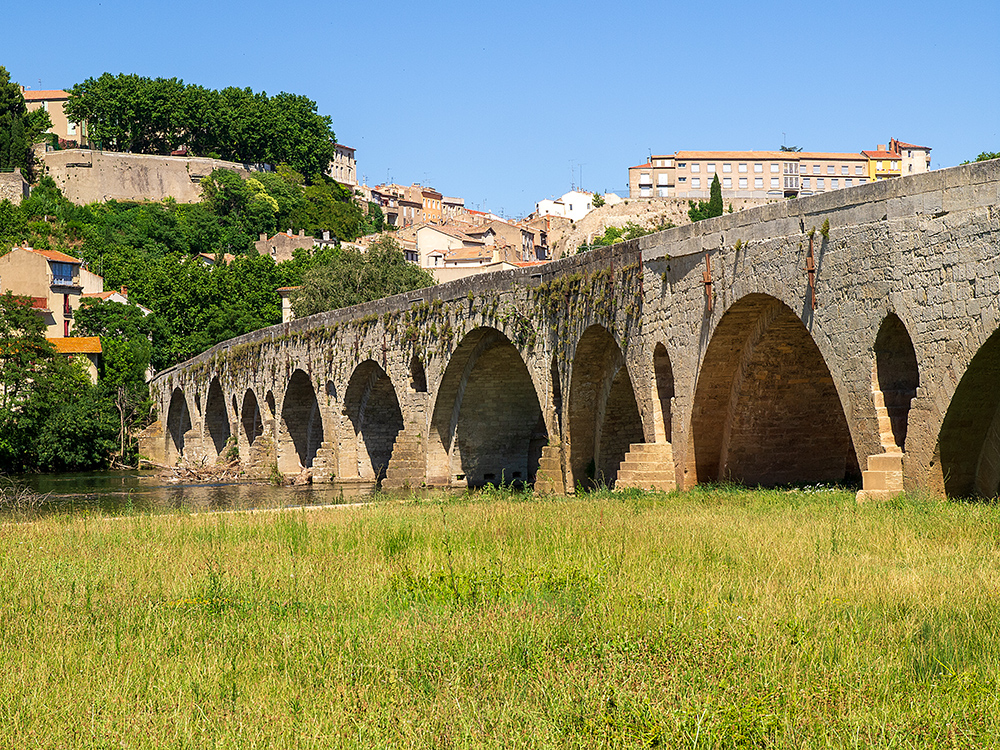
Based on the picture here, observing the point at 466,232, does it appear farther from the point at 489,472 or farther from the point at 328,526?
the point at 328,526

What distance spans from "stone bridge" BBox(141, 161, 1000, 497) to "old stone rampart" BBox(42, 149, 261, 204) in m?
78.7

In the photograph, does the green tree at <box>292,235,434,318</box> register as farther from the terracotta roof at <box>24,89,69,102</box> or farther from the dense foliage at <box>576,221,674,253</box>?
the terracotta roof at <box>24,89,69,102</box>

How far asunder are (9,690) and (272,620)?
6.06 ft

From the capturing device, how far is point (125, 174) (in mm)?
103375

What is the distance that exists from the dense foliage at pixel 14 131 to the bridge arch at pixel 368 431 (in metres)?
78.7

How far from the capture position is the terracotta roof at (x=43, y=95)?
120m

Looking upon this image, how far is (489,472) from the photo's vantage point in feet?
95.3

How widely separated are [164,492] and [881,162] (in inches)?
4213

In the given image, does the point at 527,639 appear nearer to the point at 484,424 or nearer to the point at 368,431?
the point at 484,424

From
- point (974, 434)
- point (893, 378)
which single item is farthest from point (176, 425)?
point (974, 434)

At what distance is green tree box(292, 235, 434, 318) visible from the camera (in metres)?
54.3

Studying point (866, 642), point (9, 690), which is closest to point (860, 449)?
point (866, 642)

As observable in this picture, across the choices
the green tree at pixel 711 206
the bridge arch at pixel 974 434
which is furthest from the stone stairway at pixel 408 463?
the green tree at pixel 711 206

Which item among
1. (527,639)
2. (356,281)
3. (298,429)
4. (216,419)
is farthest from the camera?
(356,281)
